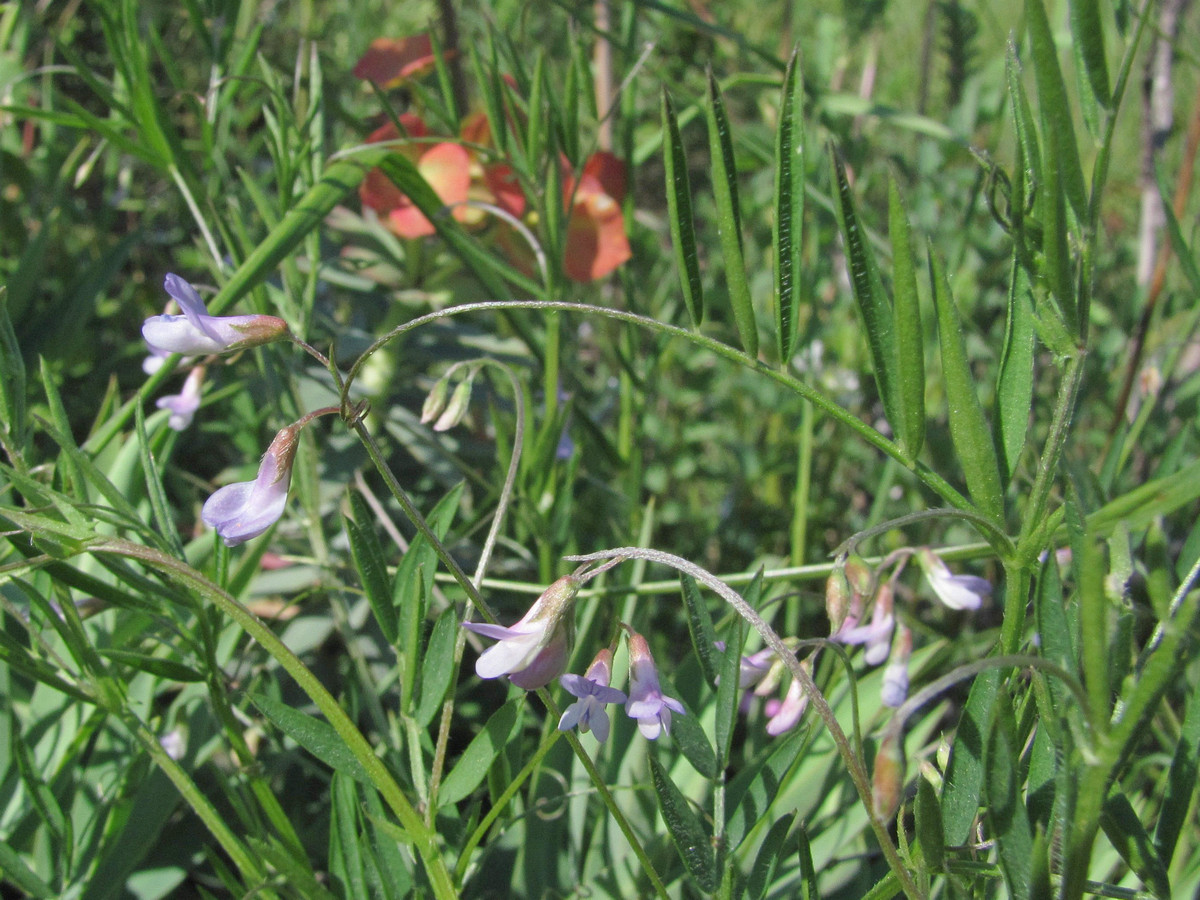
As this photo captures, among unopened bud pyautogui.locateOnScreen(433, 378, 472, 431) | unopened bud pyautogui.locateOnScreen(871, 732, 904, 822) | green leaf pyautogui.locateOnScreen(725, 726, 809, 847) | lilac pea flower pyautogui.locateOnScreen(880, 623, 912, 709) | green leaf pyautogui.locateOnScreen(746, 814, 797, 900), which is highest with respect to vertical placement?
unopened bud pyautogui.locateOnScreen(433, 378, 472, 431)

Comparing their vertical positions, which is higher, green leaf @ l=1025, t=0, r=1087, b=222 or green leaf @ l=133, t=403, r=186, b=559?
green leaf @ l=1025, t=0, r=1087, b=222

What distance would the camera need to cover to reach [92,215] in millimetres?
1275

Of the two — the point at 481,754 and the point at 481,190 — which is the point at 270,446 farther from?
the point at 481,190

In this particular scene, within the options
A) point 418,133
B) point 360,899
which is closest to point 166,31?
point 418,133

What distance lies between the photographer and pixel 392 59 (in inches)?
40.3

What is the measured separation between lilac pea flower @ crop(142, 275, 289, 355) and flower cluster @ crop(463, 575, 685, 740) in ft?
0.58

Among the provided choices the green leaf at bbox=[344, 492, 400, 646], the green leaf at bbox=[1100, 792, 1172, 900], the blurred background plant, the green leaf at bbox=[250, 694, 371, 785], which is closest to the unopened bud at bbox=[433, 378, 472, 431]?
the blurred background plant

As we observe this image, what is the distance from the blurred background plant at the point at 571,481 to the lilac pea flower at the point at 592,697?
18 mm

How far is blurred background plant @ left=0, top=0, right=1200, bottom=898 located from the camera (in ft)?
1.46

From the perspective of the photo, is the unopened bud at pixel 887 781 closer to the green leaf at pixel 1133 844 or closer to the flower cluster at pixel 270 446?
the green leaf at pixel 1133 844

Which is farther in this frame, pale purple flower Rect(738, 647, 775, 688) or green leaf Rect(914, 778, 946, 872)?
pale purple flower Rect(738, 647, 775, 688)

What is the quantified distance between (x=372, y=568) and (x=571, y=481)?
11.8 inches

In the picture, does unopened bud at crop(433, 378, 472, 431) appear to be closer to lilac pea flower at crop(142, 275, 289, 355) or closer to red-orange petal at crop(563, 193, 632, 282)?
lilac pea flower at crop(142, 275, 289, 355)

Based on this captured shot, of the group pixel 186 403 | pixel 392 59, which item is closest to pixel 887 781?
pixel 186 403
